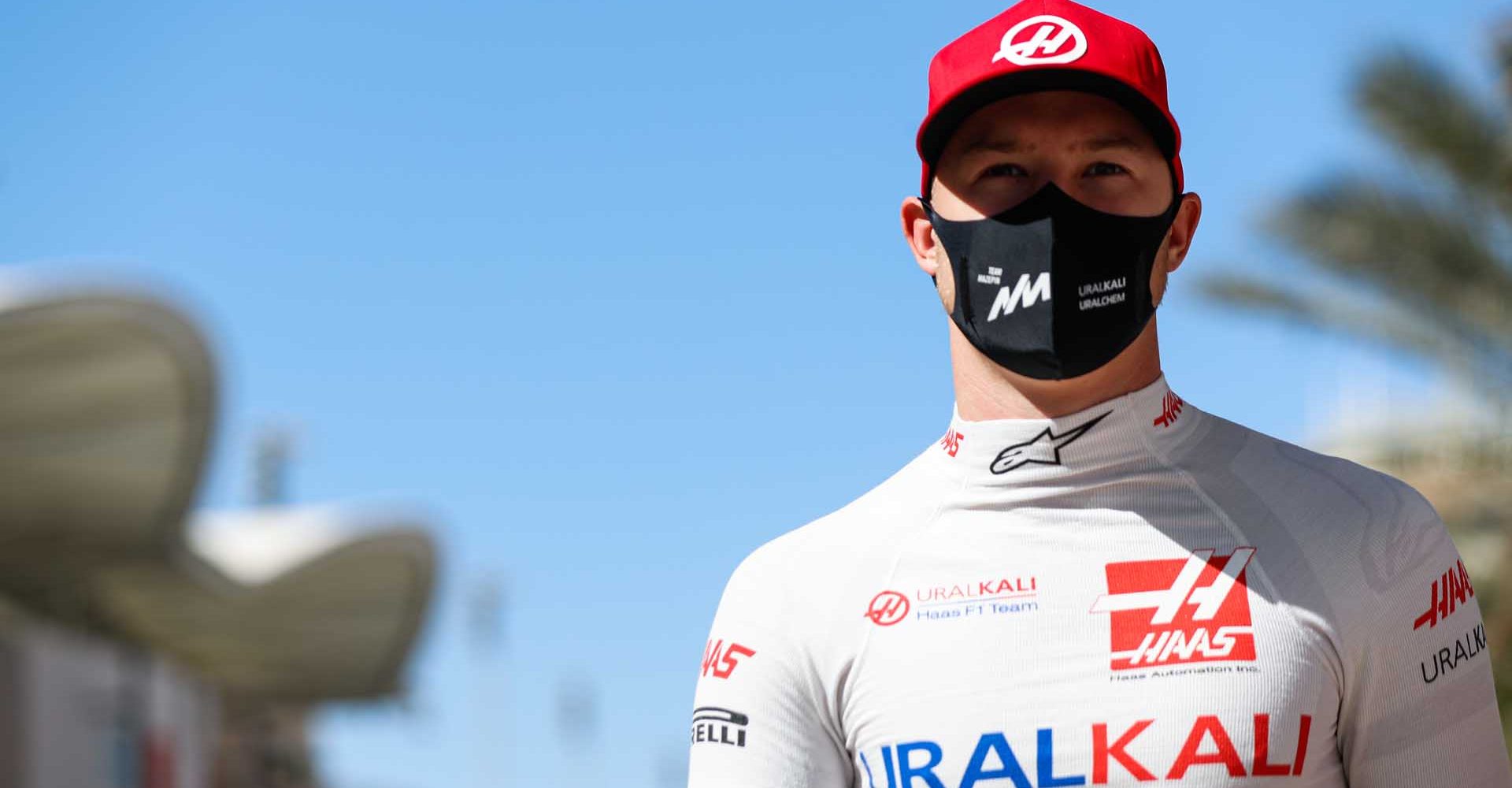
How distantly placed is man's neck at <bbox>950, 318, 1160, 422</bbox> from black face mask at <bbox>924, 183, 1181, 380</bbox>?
0.10 ft

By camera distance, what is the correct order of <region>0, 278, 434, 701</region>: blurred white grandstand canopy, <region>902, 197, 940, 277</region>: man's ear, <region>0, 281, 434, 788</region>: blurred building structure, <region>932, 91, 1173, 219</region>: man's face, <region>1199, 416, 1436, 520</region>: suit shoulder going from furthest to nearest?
<region>0, 278, 434, 701</region>: blurred white grandstand canopy
<region>0, 281, 434, 788</region>: blurred building structure
<region>902, 197, 940, 277</region>: man's ear
<region>932, 91, 1173, 219</region>: man's face
<region>1199, 416, 1436, 520</region>: suit shoulder

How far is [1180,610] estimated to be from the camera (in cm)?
266

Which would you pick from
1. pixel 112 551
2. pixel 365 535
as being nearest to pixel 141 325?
pixel 112 551

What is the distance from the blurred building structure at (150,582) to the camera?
25.1 meters

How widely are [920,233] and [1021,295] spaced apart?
241mm

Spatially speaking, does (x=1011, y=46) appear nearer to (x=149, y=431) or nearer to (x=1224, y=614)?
(x=1224, y=614)

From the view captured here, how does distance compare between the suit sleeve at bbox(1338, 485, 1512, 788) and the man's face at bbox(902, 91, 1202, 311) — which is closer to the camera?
the suit sleeve at bbox(1338, 485, 1512, 788)

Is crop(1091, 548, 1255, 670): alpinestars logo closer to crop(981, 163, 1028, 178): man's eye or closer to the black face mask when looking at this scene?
the black face mask

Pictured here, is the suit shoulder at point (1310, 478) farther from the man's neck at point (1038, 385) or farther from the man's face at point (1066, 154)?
the man's face at point (1066, 154)

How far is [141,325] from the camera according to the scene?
25750mm

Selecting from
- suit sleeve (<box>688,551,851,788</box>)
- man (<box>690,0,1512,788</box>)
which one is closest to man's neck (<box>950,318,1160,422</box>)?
man (<box>690,0,1512,788</box>)

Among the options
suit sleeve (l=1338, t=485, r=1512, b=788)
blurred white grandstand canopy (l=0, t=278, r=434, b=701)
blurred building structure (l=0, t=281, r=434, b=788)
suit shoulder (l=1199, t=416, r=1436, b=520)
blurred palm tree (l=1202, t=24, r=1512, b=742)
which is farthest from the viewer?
blurred white grandstand canopy (l=0, t=278, r=434, b=701)

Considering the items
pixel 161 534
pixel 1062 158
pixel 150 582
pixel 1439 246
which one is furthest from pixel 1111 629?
pixel 150 582

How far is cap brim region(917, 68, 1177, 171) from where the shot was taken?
2725 mm
